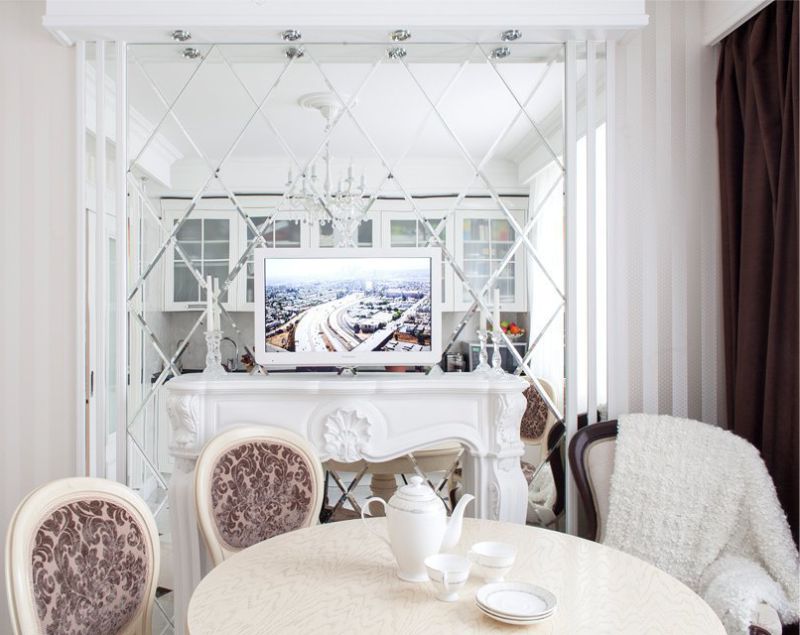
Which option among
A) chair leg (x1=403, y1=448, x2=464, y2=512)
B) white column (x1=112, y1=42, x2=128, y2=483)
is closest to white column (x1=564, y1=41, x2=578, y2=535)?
chair leg (x1=403, y1=448, x2=464, y2=512)

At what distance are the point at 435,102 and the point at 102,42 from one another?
1.35 metres

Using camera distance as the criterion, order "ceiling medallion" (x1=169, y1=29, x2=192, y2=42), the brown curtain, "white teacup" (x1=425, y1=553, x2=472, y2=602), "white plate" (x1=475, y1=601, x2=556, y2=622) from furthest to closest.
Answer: "ceiling medallion" (x1=169, y1=29, x2=192, y2=42) < the brown curtain < "white teacup" (x1=425, y1=553, x2=472, y2=602) < "white plate" (x1=475, y1=601, x2=556, y2=622)

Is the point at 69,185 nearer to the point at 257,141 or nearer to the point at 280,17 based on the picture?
the point at 257,141

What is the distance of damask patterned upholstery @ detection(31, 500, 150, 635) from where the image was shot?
1.31 meters

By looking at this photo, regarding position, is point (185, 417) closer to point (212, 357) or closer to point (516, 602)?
point (212, 357)

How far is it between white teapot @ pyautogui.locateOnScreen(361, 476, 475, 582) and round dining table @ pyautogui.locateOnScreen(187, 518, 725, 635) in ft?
0.15

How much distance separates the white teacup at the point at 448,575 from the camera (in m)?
1.26

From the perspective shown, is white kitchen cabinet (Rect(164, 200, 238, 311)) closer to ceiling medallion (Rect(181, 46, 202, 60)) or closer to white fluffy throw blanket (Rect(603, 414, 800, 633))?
ceiling medallion (Rect(181, 46, 202, 60))

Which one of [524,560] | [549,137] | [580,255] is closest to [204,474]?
[524,560]

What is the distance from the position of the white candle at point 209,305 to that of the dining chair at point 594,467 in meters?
1.46

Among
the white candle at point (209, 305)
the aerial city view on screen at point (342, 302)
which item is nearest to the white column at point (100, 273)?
the white candle at point (209, 305)

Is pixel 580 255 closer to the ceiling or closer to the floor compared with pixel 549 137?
closer to the floor

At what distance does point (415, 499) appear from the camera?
4.49ft

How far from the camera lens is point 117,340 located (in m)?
2.47
